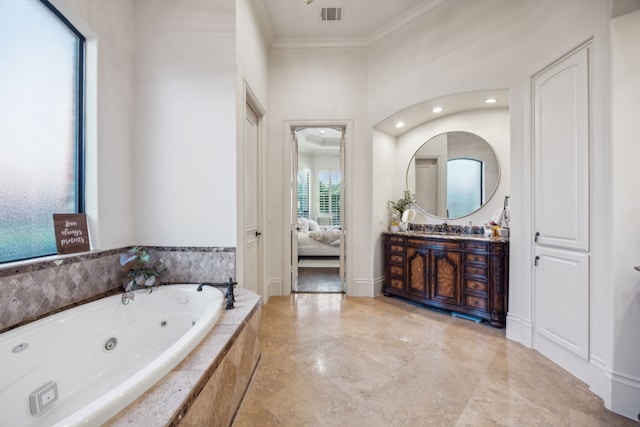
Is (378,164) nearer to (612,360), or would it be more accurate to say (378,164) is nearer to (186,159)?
(186,159)

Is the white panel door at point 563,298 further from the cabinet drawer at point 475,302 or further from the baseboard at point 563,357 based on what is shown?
the cabinet drawer at point 475,302

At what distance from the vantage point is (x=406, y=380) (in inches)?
68.7

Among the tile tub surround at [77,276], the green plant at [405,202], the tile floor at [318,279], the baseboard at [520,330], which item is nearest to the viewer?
the tile tub surround at [77,276]

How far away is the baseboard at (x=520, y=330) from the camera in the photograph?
85.7 inches

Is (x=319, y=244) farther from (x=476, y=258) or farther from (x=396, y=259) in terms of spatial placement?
(x=476, y=258)

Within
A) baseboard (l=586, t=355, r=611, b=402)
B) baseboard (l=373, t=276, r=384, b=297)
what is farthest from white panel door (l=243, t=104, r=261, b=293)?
baseboard (l=586, t=355, r=611, b=402)

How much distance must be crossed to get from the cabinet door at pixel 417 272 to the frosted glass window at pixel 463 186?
0.72 metres

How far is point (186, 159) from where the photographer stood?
7.07ft

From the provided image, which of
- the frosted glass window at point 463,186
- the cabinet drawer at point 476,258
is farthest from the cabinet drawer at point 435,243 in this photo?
the frosted glass window at point 463,186

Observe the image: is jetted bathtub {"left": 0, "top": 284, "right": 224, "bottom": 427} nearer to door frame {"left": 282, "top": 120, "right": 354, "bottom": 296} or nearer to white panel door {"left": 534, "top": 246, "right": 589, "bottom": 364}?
door frame {"left": 282, "top": 120, "right": 354, "bottom": 296}

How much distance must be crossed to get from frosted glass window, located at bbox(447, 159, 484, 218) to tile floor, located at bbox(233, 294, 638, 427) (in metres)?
1.36

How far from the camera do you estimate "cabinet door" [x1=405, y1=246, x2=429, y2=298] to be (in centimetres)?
297

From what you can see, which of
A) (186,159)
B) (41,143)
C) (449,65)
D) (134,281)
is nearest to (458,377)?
(134,281)

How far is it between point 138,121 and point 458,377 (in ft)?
10.5
